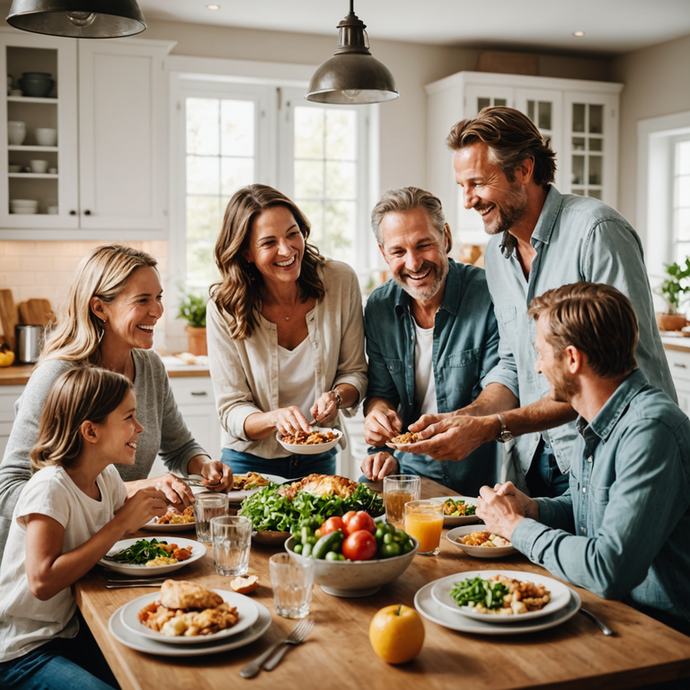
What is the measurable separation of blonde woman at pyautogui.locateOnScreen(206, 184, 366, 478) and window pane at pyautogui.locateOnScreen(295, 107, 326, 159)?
313 centimetres

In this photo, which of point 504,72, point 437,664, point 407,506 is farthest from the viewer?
point 504,72

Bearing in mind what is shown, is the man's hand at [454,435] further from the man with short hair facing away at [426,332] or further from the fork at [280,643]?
the fork at [280,643]

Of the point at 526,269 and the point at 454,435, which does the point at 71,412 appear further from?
the point at 526,269

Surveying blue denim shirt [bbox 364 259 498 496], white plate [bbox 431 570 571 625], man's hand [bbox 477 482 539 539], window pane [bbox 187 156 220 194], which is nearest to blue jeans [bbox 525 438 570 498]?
blue denim shirt [bbox 364 259 498 496]

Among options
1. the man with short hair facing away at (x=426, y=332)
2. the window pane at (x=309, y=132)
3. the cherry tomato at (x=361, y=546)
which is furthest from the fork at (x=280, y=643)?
the window pane at (x=309, y=132)

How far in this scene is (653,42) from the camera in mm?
5801

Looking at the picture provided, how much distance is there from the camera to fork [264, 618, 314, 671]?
1286mm

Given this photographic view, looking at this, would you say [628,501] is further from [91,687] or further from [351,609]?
[91,687]

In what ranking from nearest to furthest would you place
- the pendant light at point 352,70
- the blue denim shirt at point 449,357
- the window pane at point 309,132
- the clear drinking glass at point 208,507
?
the clear drinking glass at point 208,507
the pendant light at point 352,70
the blue denim shirt at point 449,357
the window pane at point 309,132

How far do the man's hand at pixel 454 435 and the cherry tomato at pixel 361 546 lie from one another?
577mm

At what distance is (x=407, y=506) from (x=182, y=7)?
412 centimetres

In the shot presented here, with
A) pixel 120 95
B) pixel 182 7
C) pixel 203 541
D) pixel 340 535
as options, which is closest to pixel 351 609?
pixel 340 535

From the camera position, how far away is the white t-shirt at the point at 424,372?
105 inches

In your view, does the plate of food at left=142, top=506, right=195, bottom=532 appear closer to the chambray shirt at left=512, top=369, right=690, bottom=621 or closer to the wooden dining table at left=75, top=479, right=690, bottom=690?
the wooden dining table at left=75, top=479, right=690, bottom=690
